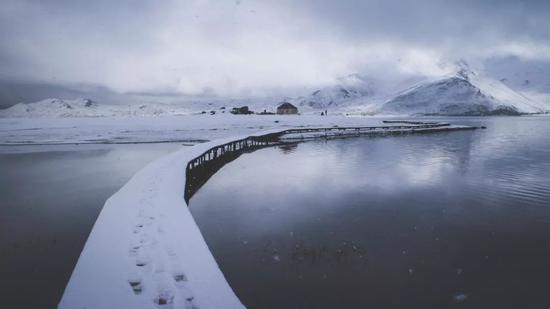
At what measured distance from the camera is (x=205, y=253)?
8086 millimetres

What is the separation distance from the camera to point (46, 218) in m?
13.2

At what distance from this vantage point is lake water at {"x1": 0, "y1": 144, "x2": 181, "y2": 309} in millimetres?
8352

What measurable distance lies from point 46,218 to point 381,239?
12.5 meters

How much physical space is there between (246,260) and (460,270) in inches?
227

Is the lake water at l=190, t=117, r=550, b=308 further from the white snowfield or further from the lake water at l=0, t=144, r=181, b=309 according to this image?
the lake water at l=0, t=144, r=181, b=309

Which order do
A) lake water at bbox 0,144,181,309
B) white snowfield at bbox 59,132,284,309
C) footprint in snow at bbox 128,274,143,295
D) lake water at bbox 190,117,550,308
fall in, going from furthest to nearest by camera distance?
1. lake water at bbox 0,144,181,309
2. lake water at bbox 190,117,550,308
3. footprint in snow at bbox 128,274,143,295
4. white snowfield at bbox 59,132,284,309

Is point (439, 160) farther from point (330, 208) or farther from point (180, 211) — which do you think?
point (180, 211)

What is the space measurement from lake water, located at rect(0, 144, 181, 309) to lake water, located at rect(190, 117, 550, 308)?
4.17 m

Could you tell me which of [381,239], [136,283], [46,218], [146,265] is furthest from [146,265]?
[46,218]

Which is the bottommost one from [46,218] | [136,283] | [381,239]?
[381,239]

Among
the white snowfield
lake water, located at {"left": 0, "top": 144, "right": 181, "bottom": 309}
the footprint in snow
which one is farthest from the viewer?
lake water, located at {"left": 0, "top": 144, "right": 181, "bottom": 309}

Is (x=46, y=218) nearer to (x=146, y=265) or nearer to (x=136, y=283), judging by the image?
(x=146, y=265)

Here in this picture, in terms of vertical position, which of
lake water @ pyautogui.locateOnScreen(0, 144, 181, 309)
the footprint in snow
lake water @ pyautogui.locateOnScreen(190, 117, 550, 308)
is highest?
the footprint in snow

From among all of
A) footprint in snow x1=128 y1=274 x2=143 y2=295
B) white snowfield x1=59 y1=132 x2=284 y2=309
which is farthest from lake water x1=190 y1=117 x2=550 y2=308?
footprint in snow x1=128 y1=274 x2=143 y2=295
